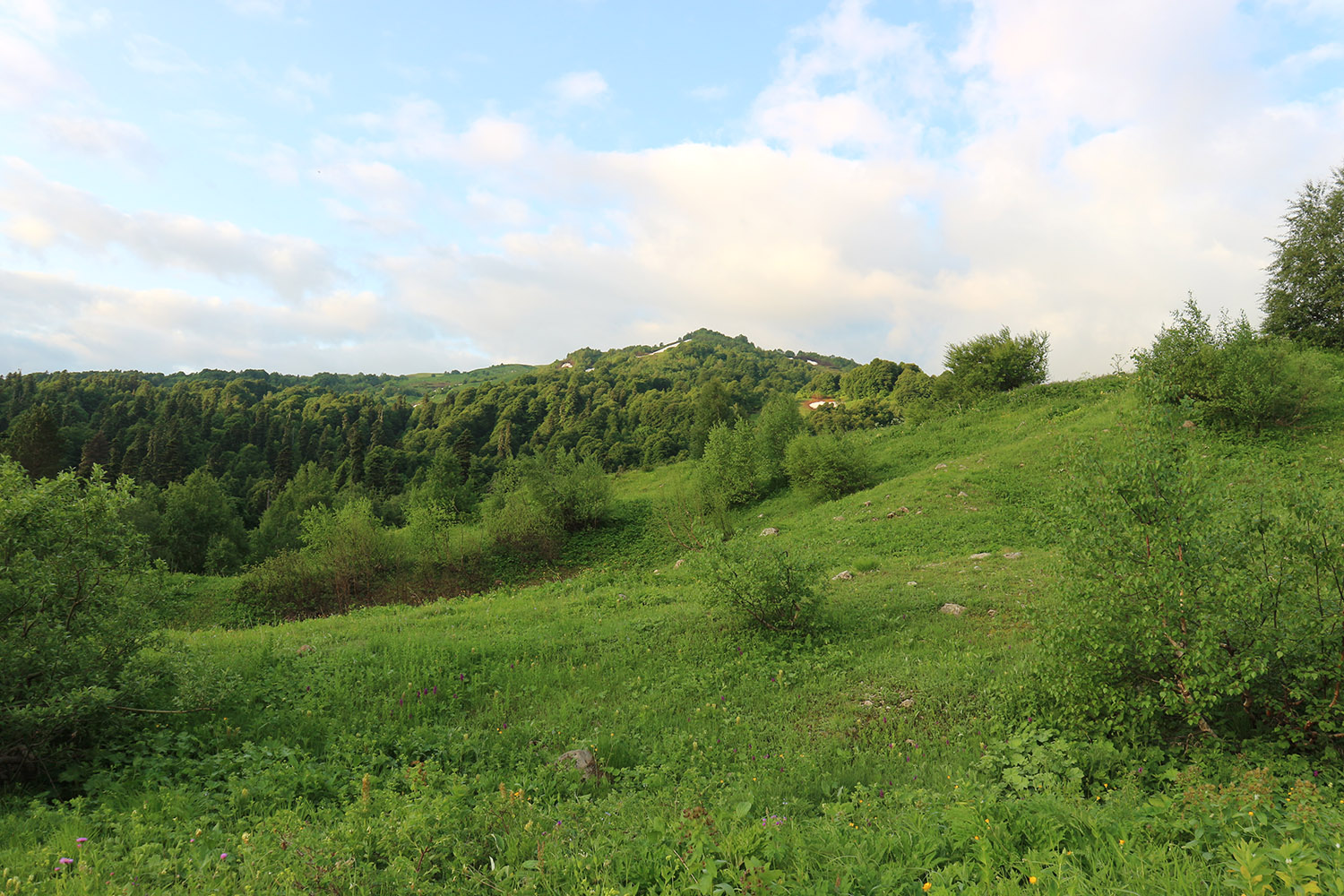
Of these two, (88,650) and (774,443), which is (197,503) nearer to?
(774,443)

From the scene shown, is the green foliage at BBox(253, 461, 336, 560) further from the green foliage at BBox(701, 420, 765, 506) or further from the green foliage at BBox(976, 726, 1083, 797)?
the green foliage at BBox(976, 726, 1083, 797)

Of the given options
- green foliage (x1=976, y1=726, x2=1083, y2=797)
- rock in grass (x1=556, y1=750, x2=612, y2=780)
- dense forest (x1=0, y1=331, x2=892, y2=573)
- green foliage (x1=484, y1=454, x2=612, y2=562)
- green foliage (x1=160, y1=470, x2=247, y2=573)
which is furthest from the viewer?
dense forest (x1=0, y1=331, x2=892, y2=573)

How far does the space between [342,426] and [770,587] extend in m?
161

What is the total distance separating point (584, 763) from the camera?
26.5 feet

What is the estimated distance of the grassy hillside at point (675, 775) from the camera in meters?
4.66

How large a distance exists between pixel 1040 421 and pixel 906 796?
36145 millimetres

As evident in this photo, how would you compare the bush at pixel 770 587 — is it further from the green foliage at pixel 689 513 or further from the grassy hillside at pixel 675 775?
the green foliage at pixel 689 513

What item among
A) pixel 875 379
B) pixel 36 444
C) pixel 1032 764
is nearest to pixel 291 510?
pixel 36 444

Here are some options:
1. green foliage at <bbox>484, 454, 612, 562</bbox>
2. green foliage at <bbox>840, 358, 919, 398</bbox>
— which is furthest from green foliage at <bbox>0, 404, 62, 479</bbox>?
green foliage at <bbox>840, 358, 919, 398</bbox>

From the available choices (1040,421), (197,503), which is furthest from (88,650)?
(197,503)

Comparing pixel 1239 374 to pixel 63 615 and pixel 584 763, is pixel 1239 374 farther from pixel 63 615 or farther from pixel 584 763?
pixel 63 615

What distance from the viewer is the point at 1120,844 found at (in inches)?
181

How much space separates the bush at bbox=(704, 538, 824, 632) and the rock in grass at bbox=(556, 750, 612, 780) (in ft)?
19.1

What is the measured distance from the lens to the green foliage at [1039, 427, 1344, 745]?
6.33 meters
